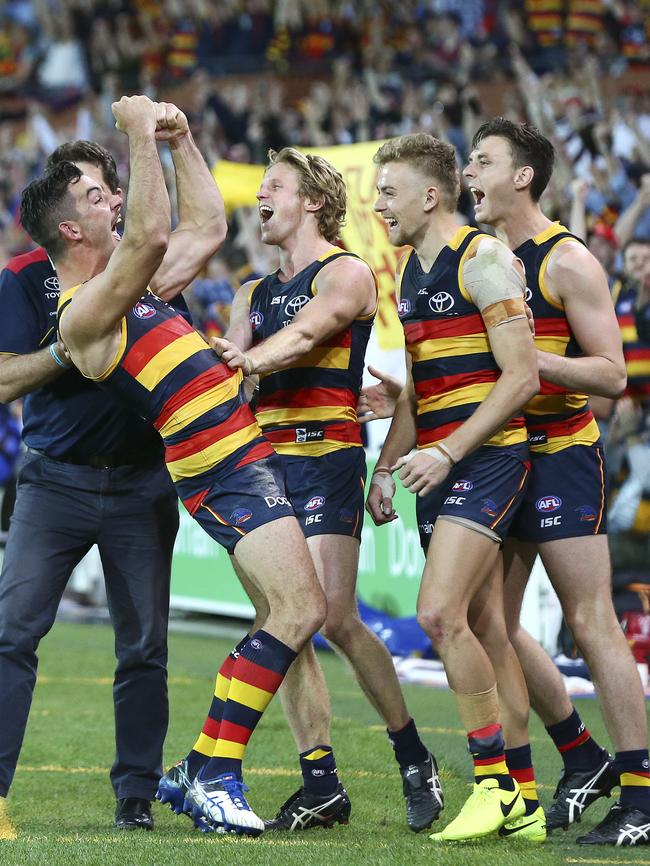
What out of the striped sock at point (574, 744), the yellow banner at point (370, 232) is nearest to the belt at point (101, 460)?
the striped sock at point (574, 744)

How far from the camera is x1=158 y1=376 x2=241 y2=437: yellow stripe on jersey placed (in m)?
4.57

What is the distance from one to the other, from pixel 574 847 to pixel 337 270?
225 cm

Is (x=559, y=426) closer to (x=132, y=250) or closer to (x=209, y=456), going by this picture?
(x=209, y=456)

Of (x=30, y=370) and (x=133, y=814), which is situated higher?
(x=30, y=370)

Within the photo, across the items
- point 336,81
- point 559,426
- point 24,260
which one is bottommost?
point 559,426

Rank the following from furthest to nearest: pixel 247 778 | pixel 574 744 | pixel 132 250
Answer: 1. pixel 247 778
2. pixel 574 744
3. pixel 132 250

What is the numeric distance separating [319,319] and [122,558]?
116 cm

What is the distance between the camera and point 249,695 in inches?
177

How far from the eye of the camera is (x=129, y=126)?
4453 millimetres

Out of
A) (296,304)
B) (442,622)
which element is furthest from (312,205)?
(442,622)

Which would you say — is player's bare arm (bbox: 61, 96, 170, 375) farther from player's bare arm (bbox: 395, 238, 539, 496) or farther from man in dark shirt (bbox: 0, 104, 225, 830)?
player's bare arm (bbox: 395, 238, 539, 496)

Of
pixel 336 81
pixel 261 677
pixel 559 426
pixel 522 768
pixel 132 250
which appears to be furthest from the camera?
pixel 336 81

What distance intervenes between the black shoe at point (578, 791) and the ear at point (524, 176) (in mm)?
2219

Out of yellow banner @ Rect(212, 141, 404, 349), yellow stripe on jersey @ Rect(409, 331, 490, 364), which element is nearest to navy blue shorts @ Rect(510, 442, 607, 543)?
yellow stripe on jersey @ Rect(409, 331, 490, 364)
